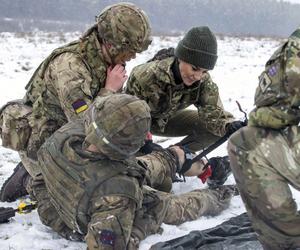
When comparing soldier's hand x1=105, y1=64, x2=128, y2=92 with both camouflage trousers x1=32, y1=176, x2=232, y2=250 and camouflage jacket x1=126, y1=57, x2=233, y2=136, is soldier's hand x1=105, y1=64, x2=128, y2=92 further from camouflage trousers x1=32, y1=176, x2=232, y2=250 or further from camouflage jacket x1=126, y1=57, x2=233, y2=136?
camouflage trousers x1=32, y1=176, x2=232, y2=250

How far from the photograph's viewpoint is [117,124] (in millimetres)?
2893

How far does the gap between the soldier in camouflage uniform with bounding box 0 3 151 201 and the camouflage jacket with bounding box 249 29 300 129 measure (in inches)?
56.3

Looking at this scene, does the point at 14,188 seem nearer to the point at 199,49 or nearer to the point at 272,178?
the point at 199,49

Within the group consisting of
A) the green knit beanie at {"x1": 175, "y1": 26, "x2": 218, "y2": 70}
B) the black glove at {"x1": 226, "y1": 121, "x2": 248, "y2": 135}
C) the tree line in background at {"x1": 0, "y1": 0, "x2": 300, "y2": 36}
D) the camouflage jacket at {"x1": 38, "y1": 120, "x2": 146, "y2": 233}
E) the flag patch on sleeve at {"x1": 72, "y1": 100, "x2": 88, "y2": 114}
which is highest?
the green knit beanie at {"x1": 175, "y1": 26, "x2": 218, "y2": 70}

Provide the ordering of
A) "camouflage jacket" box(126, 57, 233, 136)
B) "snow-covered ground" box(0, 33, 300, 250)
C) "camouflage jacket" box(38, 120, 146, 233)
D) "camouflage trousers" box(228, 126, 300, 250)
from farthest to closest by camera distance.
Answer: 1. "camouflage jacket" box(126, 57, 233, 136)
2. "snow-covered ground" box(0, 33, 300, 250)
3. "camouflage jacket" box(38, 120, 146, 233)
4. "camouflage trousers" box(228, 126, 300, 250)

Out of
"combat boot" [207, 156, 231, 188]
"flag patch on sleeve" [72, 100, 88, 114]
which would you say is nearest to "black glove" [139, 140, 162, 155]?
"combat boot" [207, 156, 231, 188]

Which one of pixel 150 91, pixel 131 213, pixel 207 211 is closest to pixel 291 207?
pixel 131 213

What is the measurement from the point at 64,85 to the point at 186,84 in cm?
120

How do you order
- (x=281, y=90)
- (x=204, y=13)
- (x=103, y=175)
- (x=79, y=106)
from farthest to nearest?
(x=204, y=13), (x=79, y=106), (x=103, y=175), (x=281, y=90)

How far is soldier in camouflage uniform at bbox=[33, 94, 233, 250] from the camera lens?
291 centimetres

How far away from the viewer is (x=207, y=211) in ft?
13.2

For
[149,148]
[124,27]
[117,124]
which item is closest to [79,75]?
[124,27]

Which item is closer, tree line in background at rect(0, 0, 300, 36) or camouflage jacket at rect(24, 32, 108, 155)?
camouflage jacket at rect(24, 32, 108, 155)

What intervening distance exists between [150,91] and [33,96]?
3.51 feet
